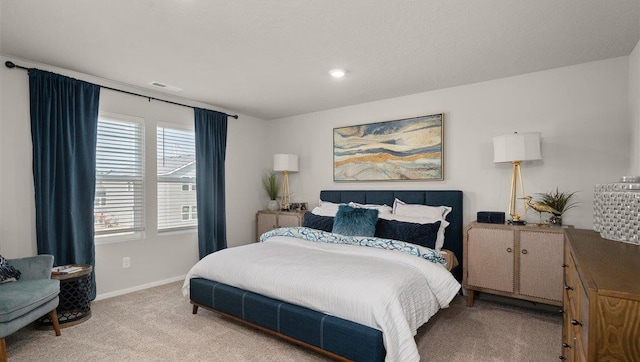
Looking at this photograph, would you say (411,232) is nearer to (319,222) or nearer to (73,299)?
(319,222)

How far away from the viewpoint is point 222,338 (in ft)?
8.66

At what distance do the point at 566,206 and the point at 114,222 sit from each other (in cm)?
490

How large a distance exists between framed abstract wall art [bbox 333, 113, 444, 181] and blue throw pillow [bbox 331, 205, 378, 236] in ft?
2.92

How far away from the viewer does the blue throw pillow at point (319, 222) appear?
3.95 m

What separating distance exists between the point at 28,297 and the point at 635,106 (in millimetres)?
5034

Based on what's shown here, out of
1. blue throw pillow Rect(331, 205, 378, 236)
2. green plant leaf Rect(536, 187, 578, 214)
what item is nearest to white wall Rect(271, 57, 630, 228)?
green plant leaf Rect(536, 187, 578, 214)

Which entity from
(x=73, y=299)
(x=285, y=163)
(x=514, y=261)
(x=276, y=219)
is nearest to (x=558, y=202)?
(x=514, y=261)

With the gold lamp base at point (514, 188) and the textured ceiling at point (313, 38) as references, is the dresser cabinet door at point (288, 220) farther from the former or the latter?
the gold lamp base at point (514, 188)

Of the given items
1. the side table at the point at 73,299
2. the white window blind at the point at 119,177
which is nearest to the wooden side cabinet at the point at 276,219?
the white window blind at the point at 119,177

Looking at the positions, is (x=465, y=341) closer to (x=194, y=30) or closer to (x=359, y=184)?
(x=359, y=184)

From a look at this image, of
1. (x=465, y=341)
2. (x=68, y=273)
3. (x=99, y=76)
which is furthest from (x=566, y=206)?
(x=99, y=76)

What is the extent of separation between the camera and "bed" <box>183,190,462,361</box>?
2025 millimetres

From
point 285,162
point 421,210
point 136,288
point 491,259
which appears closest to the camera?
point 491,259

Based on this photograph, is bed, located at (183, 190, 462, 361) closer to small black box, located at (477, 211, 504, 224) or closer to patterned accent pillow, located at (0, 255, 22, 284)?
small black box, located at (477, 211, 504, 224)
